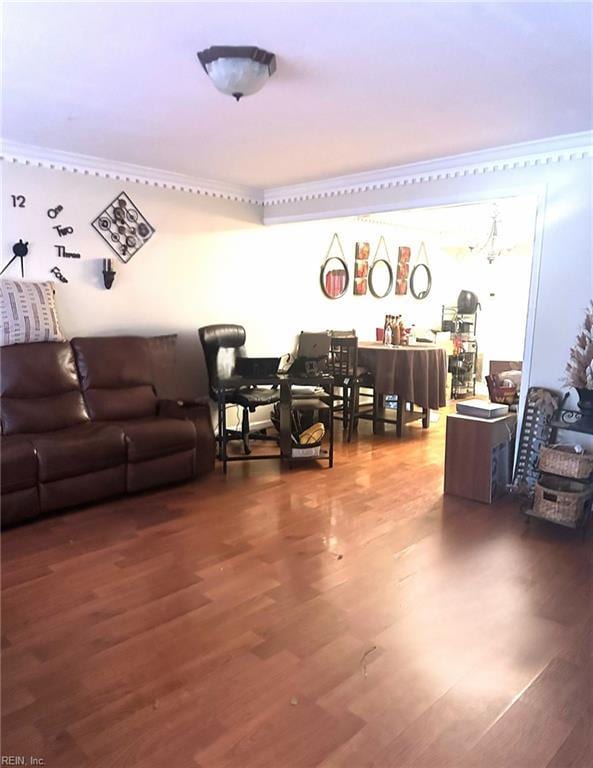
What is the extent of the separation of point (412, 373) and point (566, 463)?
234 centimetres

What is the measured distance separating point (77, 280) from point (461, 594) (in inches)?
138

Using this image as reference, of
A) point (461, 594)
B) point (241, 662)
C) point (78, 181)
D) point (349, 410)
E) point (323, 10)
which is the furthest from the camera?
point (349, 410)

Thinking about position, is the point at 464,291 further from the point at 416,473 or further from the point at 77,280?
the point at 77,280

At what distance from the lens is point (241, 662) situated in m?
2.18

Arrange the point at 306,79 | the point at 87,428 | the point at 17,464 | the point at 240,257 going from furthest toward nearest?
the point at 240,257, the point at 87,428, the point at 17,464, the point at 306,79

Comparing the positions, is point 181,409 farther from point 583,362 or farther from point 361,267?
point 361,267

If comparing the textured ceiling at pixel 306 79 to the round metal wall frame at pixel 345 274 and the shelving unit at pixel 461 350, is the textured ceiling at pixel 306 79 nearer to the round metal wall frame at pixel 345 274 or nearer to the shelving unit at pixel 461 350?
the round metal wall frame at pixel 345 274

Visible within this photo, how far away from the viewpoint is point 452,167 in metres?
4.13

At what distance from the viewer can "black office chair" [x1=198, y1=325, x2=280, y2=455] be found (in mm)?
4738

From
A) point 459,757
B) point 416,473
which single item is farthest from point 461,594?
point 416,473

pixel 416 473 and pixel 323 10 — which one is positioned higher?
pixel 323 10

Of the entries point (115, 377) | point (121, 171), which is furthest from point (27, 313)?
point (121, 171)

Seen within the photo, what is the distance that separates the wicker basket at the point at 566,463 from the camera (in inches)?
132

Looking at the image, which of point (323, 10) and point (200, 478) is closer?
point (323, 10)
